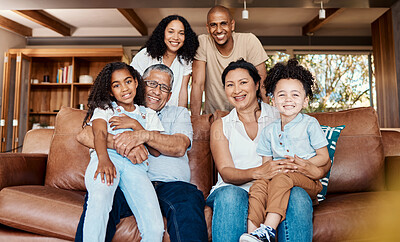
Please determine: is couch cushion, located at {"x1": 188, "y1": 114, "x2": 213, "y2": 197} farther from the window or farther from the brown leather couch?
the window

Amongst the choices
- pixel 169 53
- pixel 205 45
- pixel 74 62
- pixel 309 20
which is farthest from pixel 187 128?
pixel 309 20

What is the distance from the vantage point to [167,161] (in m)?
1.80

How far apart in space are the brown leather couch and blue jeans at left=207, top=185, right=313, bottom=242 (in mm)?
154

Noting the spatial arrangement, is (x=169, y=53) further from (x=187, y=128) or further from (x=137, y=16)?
(x=137, y=16)

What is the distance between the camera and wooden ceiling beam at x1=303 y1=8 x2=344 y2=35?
17.7 feet

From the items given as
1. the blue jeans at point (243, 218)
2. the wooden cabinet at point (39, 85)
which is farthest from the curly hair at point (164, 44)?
the wooden cabinet at point (39, 85)

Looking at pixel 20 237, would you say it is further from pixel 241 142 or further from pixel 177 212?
pixel 241 142

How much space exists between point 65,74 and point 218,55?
13.1 feet

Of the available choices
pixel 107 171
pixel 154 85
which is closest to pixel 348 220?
pixel 107 171

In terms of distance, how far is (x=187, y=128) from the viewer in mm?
1896

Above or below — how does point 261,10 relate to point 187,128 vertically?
above

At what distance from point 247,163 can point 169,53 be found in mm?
1206

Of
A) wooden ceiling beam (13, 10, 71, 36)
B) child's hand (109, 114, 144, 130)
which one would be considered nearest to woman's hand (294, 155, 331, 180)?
child's hand (109, 114, 144, 130)

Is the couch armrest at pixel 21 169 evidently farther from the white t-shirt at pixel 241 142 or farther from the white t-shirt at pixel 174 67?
the white t-shirt at pixel 241 142
